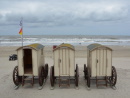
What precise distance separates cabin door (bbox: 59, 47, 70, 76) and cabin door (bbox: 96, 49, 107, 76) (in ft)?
5.03

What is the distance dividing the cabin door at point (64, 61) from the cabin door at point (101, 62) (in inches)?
60.3

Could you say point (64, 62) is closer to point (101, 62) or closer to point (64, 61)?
point (64, 61)

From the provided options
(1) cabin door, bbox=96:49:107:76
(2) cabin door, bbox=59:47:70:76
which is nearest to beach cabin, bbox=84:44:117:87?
(1) cabin door, bbox=96:49:107:76

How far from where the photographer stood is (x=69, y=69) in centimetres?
909

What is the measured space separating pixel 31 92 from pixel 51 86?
1130 millimetres

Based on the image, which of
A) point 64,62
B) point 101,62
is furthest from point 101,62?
point 64,62

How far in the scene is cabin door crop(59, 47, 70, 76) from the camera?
903 centimetres

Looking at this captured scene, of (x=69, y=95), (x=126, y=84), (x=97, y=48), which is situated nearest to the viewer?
(x=69, y=95)

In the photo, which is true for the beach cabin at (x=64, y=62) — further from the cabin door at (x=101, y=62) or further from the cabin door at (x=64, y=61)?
the cabin door at (x=101, y=62)

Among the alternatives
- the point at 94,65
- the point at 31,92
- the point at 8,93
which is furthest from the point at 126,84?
the point at 8,93

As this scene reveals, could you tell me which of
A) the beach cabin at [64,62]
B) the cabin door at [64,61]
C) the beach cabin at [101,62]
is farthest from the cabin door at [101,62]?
the cabin door at [64,61]

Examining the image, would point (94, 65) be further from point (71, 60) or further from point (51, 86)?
point (51, 86)

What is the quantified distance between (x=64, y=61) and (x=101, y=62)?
1949mm

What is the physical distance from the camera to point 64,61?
357 inches
